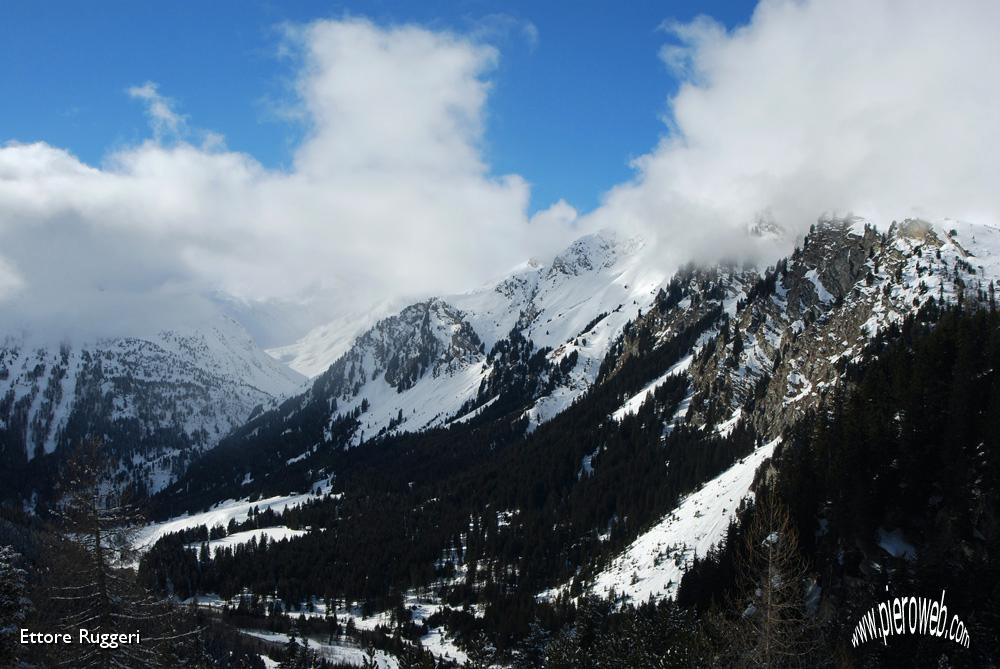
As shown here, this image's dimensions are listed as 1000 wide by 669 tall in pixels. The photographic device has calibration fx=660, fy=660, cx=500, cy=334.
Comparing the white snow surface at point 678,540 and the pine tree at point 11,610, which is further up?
the pine tree at point 11,610

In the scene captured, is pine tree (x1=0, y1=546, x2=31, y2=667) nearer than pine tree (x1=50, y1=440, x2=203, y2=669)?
Yes

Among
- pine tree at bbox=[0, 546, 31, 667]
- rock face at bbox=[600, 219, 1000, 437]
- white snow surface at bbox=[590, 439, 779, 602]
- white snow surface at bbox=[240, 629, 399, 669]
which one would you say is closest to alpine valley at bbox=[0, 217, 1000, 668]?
white snow surface at bbox=[590, 439, 779, 602]

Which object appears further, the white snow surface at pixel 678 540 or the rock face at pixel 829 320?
the rock face at pixel 829 320

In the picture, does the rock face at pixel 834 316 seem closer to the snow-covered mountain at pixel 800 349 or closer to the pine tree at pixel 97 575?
the snow-covered mountain at pixel 800 349

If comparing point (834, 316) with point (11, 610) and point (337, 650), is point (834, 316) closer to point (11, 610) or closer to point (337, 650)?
point (337, 650)

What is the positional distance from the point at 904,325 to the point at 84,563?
144873 millimetres

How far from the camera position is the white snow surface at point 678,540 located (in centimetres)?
10450

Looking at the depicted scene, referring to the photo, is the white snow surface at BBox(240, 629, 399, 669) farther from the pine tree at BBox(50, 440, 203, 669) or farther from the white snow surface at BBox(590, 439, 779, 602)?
the pine tree at BBox(50, 440, 203, 669)

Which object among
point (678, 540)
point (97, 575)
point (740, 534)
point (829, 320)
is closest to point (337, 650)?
point (678, 540)

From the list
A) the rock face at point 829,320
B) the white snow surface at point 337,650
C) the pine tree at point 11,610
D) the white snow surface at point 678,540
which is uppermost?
the rock face at point 829,320

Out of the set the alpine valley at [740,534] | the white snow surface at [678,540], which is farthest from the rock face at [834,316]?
the white snow surface at [678,540]

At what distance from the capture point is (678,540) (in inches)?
4481

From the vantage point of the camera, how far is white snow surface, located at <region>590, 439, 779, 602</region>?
10450 cm

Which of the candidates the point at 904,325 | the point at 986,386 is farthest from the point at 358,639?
the point at 904,325
